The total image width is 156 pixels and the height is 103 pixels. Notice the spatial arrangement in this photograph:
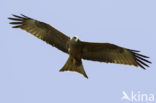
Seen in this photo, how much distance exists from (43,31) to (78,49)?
140 centimetres

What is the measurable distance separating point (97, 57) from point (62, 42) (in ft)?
3.83

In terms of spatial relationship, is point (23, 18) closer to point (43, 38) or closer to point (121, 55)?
point (43, 38)

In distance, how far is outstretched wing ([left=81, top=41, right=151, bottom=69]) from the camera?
13.2m

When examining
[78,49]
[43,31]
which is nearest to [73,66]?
[78,49]

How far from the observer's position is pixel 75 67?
13148 millimetres

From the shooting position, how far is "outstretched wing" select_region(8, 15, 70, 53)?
13.6 m

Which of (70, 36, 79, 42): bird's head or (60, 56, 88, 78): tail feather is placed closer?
(70, 36, 79, 42): bird's head

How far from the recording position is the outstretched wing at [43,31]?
13562 mm

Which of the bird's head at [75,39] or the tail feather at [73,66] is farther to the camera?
the tail feather at [73,66]

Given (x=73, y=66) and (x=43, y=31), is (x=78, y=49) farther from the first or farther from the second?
(x=43, y=31)

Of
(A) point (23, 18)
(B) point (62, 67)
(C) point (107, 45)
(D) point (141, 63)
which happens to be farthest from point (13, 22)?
(D) point (141, 63)

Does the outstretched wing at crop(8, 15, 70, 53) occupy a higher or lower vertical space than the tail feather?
higher

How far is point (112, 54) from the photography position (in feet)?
43.7

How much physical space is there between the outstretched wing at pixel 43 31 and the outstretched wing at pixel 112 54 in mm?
730
